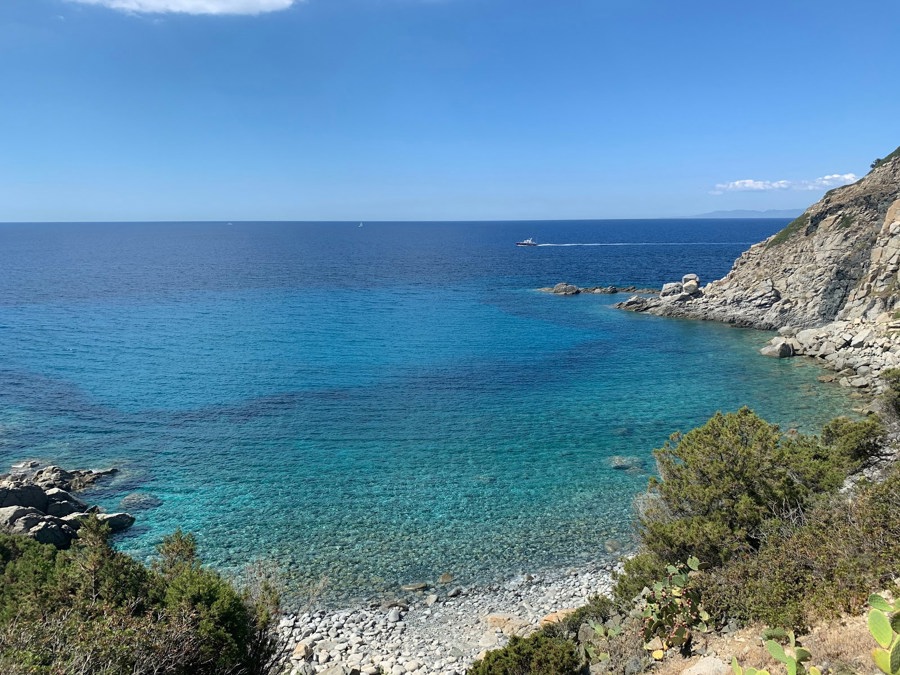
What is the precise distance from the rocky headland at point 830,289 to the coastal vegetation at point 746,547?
3192 cm

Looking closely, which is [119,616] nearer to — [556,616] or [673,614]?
[673,614]

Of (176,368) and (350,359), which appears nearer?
(176,368)

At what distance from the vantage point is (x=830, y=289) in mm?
63875

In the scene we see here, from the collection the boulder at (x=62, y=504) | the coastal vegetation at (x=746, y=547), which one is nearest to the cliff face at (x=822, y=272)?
the coastal vegetation at (x=746, y=547)

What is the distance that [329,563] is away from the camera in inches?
938

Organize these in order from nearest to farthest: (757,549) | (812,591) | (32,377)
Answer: (812,591) < (757,549) < (32,377)

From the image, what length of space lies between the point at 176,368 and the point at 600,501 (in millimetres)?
38900

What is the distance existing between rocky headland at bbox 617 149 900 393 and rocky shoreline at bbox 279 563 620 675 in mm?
34354

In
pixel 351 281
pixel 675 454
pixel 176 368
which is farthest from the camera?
pixel 351 281

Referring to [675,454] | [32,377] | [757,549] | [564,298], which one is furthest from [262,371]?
[564,298]

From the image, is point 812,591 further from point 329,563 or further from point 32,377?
point 32,377

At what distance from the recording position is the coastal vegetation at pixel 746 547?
12.4 m

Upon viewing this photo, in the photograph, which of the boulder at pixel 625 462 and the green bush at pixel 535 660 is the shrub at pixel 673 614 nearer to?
the green bush at pixel 535 660

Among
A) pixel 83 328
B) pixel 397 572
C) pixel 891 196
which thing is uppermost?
pixel 891 196
